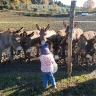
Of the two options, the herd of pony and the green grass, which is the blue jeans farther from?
the herd of pony

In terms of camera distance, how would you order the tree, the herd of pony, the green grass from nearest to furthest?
the green grass < the herd of pony < the tree

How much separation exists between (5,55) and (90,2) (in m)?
68.5

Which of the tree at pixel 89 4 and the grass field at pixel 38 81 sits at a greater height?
the grass field at pixel 38 81

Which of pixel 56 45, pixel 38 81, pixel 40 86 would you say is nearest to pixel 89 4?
pixel 56 45

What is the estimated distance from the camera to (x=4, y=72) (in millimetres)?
11039

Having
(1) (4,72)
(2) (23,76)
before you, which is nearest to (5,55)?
(1) (4,72)

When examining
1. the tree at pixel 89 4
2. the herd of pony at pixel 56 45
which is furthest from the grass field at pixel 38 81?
the tree at pixel 89 4

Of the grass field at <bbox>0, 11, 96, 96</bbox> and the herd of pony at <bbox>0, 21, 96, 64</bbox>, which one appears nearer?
the grass field at <bbox>0, 11, 96, 96</bbox>

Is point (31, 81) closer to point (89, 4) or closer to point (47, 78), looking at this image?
point (47, 78)

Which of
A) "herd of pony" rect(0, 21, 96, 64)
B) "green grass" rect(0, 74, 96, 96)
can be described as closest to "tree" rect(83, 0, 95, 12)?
"herd of pony" rect(0, 21, 96, 64)

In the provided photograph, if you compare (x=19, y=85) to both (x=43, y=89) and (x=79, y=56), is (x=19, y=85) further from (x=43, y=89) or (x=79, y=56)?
(x=79, y=56)

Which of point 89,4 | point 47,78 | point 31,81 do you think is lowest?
point 89,4

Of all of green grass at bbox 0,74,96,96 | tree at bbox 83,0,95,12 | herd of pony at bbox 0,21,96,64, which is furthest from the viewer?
tree at bbox 83,0,95,12

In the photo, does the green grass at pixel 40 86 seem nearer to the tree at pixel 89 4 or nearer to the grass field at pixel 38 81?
the grass field at pixel 38 81
